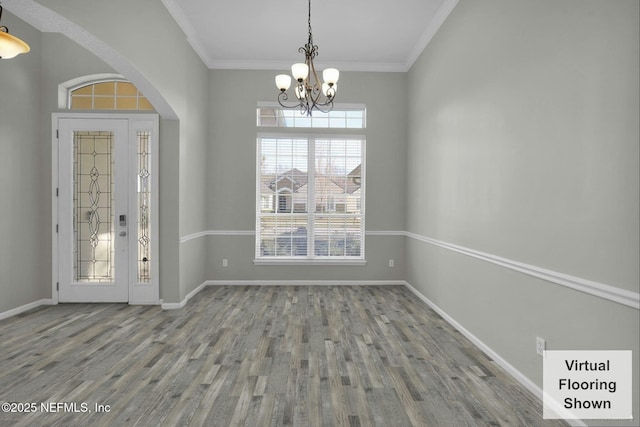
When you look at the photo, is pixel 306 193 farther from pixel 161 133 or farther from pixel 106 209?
pixel 106 209

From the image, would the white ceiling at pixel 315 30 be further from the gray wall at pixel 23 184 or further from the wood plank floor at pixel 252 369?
the wood plank floor at pixel 252 369

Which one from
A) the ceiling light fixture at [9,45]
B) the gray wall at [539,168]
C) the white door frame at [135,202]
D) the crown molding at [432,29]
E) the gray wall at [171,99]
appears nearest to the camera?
the gray wall at [539,168]

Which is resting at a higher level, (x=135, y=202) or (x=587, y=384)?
(x=135, y=202)

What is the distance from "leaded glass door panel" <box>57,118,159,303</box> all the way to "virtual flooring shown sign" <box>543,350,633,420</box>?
173 inches

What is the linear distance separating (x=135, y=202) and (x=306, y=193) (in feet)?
8.30

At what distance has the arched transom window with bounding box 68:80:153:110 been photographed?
489cm

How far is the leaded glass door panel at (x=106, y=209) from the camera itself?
4750 millimetres

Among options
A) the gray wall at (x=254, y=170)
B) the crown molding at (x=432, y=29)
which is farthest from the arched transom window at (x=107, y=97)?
the crown molding at (x=432, y=29)

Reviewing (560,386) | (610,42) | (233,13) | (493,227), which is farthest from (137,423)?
(233,13)

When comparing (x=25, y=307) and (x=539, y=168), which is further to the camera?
(x=25, y=307)

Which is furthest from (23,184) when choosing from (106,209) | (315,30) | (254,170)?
(315,30)

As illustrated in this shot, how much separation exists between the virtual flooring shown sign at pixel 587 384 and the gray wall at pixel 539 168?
60mm

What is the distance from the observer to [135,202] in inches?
187

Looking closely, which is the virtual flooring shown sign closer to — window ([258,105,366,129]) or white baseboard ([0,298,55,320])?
window ([258,105,366,129])
